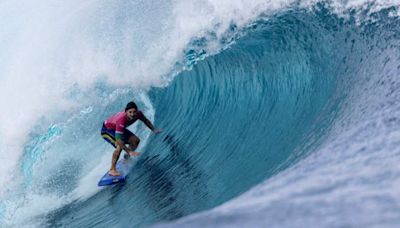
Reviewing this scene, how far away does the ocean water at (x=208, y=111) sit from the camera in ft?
11.6

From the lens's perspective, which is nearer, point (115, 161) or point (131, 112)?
point (131, 112)

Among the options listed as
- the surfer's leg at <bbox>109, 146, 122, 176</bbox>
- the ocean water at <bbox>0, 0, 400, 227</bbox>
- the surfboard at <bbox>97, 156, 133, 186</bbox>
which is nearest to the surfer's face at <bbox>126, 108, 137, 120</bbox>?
the surfer's leg at <bbox>109, 146, 122, 176</bbox>

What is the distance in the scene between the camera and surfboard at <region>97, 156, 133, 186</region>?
750 cm

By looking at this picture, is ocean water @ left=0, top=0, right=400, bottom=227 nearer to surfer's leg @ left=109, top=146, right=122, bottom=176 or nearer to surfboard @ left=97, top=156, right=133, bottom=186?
surfboard @ left=97, top=156, right=133, bottom=186

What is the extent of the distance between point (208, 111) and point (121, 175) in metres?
1.53

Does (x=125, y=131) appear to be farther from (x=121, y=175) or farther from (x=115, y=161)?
(x=121, y=175)

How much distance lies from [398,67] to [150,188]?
3.25m

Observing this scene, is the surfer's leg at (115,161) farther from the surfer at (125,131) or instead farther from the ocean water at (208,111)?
the ocean water at (208,111)

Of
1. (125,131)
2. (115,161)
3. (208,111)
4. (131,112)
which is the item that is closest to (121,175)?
(115,161)

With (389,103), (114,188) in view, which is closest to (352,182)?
(389,103)

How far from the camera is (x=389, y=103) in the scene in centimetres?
431

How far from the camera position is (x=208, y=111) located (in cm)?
787

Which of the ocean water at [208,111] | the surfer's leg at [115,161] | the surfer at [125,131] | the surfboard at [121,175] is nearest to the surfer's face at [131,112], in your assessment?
the surfer at [125,131]

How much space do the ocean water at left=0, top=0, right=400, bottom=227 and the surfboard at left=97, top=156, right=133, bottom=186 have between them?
0.49ft
